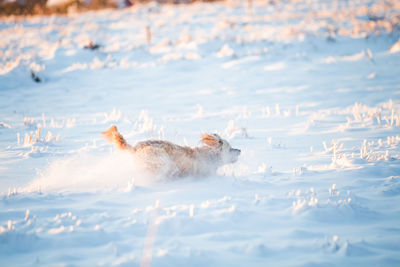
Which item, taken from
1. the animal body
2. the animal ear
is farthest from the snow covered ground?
the animal ear

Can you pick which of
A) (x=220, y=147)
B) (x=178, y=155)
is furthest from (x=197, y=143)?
(x=178, y=155)

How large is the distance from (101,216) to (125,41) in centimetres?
1545

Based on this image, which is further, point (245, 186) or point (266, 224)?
point (245, 186)

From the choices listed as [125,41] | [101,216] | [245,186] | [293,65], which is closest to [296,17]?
[293,65]

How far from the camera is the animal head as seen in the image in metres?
4.20

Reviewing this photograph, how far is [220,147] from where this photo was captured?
4238 mm

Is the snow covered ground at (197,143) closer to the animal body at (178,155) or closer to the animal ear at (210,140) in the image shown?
the animal body at (178,155)

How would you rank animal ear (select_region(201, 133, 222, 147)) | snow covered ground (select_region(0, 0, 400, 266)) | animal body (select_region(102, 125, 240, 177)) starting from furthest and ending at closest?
animal ear (select_region(201, 133, 222, 147)) < animal body (select_region(102, 125, 240, 177)) < snow covered ground (select_region(0, 0, 400, 266))

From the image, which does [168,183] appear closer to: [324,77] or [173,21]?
[324,77]

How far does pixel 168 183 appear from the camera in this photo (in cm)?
402

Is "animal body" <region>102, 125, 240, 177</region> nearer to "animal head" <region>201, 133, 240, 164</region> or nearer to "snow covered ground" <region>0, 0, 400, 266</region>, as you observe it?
"animal head" <region>201, 133, 240, 164</region>

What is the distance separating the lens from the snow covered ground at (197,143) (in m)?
2.55

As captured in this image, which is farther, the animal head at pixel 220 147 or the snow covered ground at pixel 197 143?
the animal head at pixel 220 147

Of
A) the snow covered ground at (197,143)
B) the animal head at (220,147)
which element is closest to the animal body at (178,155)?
the animal head at (220,147)
